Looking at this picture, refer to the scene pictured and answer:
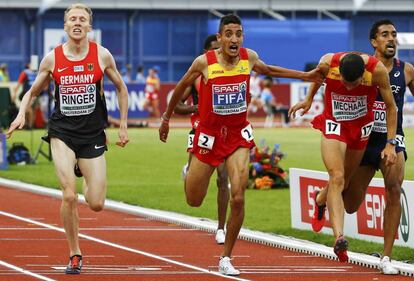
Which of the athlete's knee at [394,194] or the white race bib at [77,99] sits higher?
the white race bib at [77,99]

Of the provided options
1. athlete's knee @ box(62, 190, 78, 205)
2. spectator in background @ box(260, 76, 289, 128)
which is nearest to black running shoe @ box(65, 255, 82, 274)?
athlete's knee @ box(62, 190, 78, 205)

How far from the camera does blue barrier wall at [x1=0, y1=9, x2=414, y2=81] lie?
59.2m

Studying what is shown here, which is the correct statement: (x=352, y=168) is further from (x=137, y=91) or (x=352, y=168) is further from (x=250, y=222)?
(x=137, y=91)

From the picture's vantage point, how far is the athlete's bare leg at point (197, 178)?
13.4 metres

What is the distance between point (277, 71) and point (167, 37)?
4848 centimetres

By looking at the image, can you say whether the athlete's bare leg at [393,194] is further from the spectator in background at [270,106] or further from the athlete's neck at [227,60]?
the spectator in background at [270,106]

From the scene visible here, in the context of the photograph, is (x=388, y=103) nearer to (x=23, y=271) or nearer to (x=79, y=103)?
(x=79, y=103)

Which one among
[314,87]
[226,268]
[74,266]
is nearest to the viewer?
[74,266]

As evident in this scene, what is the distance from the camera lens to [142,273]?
12844mm

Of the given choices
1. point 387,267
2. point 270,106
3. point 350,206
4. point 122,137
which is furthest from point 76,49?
point 270,106

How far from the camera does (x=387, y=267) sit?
42.6 ft

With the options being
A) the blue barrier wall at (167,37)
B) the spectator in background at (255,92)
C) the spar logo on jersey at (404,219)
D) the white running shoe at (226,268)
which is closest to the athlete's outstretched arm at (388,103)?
the spar logo on jersey at (404,219)

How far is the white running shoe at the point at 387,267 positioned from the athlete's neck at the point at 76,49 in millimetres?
3179

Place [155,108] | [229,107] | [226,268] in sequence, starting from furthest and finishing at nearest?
1. [155,108]
2. [229,107]
3. [226,268]
